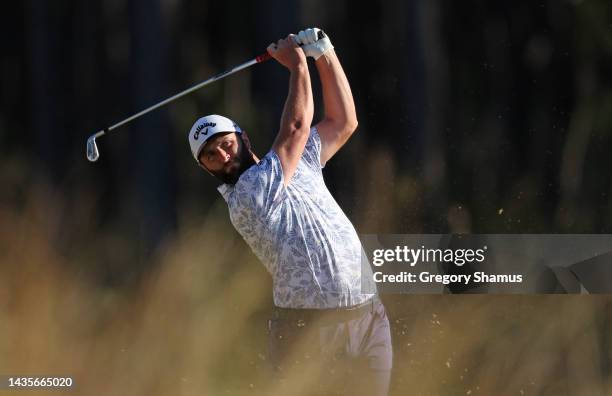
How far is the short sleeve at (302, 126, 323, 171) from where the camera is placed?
311 centimetres

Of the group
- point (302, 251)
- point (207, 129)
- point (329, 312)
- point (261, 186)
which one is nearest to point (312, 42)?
point (207, 129)

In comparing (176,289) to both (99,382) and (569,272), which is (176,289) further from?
(569,272)

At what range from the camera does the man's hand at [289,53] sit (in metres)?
2.97

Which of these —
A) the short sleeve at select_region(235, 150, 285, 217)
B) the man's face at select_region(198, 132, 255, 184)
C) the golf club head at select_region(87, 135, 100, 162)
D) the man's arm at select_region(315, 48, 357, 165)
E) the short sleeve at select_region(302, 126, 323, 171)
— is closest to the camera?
the short sleeve at select_region(235, 150, 285, 217)

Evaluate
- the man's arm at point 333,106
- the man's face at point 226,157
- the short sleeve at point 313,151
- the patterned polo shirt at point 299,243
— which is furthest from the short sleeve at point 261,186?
the man's arm at point 333,106

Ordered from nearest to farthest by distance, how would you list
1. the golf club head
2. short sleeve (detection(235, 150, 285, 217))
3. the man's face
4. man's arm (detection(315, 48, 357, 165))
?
short sleeve (detection(235, 150, 285, 217)), the man's face, man's arm (detection(315, 48, 357, 165)), the golf club head

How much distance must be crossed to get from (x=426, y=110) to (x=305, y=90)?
1702 mm

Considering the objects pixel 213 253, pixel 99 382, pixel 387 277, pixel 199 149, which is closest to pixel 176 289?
pixel 213 253

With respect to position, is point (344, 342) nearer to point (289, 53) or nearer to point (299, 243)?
point (299, 243)

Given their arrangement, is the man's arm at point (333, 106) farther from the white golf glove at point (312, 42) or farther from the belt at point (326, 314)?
the belt at point (326, 314)

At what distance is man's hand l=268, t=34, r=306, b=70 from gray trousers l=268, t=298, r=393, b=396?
27.8 inches

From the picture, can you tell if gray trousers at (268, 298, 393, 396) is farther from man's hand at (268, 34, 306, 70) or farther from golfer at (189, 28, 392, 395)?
man's hand at (268, 34, 306, 70)

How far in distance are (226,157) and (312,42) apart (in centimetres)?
47

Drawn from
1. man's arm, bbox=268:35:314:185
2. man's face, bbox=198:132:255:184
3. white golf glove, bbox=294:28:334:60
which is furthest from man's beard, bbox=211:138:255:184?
white golf glove, bbox=294:28:334:60
